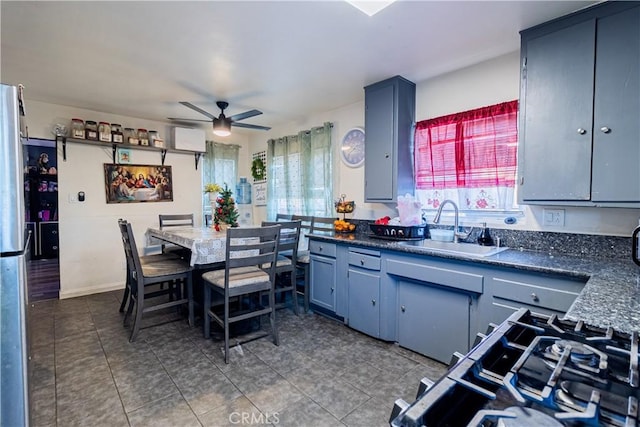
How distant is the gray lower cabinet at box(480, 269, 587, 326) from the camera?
5.27 ft

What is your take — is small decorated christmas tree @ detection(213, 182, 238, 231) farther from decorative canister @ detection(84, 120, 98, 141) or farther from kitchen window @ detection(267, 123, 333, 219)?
decorative canister @ detection(84, 120, 98, 141)

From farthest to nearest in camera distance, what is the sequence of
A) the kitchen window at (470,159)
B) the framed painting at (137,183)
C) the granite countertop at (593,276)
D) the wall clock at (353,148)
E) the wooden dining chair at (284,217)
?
the wooden dining chair at (284,217), the framed painting at (137,183), the wall clock at (353,148), the kitchen window at (470,159), the granite countertop at (593,276)

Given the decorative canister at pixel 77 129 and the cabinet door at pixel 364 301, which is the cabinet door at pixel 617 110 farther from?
the decorative canister at pixel 77 129

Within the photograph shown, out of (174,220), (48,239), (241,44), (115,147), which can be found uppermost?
(241,44)

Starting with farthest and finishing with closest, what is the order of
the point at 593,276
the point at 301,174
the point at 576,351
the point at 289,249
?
the point at 301,174 < the point at 289,249 < the point at 593,276 < the point at 576,351

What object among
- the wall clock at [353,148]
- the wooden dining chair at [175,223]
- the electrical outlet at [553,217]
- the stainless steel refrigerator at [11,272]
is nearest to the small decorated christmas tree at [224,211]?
the wooden dining chair at [175,223]

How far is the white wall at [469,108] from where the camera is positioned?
6.51 ft

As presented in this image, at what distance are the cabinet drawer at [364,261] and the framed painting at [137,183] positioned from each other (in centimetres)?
304

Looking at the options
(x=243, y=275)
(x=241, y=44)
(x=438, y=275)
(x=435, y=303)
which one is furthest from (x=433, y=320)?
(x=241, y=44)

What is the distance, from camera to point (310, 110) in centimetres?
396

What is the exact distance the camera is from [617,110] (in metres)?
1.70

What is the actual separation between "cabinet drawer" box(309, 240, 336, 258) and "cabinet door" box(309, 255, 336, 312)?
0.16 ft

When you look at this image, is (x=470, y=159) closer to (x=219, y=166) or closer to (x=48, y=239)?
Result: (x=219, y=166)

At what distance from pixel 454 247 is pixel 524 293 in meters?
0.68
